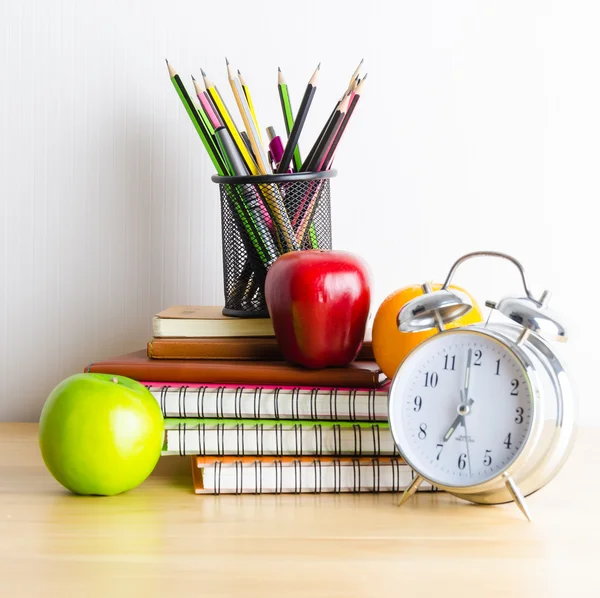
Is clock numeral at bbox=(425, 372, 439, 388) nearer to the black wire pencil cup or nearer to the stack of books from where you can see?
the stack of books

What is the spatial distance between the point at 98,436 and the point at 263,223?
1.00 feet

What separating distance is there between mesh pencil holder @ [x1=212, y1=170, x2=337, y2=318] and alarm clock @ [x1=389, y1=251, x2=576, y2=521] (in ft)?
0.68

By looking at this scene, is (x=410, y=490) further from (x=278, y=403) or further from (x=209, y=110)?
(x=209, y=110)

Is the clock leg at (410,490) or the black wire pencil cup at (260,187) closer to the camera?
the clock leg at (410,490)

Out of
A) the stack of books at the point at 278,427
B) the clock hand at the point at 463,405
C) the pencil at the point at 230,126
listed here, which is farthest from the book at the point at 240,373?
the pencil at the point at 230,126

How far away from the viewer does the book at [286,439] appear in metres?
0.80

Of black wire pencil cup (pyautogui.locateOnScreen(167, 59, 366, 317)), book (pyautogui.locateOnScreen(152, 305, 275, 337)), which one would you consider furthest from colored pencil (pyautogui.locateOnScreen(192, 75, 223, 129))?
book (pyautogui.locateOnScreen(152, 305, 275, 337))

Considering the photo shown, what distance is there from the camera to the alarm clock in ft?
2.33

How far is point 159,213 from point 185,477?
0.38 m

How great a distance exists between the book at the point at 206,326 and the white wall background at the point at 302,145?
0.19 meters

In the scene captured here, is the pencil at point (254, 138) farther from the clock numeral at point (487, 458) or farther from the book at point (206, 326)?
the clock numeral at point (487, 458)

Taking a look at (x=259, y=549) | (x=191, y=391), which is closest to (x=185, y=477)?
(x=191, y=391)

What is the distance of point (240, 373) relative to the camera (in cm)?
83

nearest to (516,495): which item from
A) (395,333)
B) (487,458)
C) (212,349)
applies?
(487,458)
